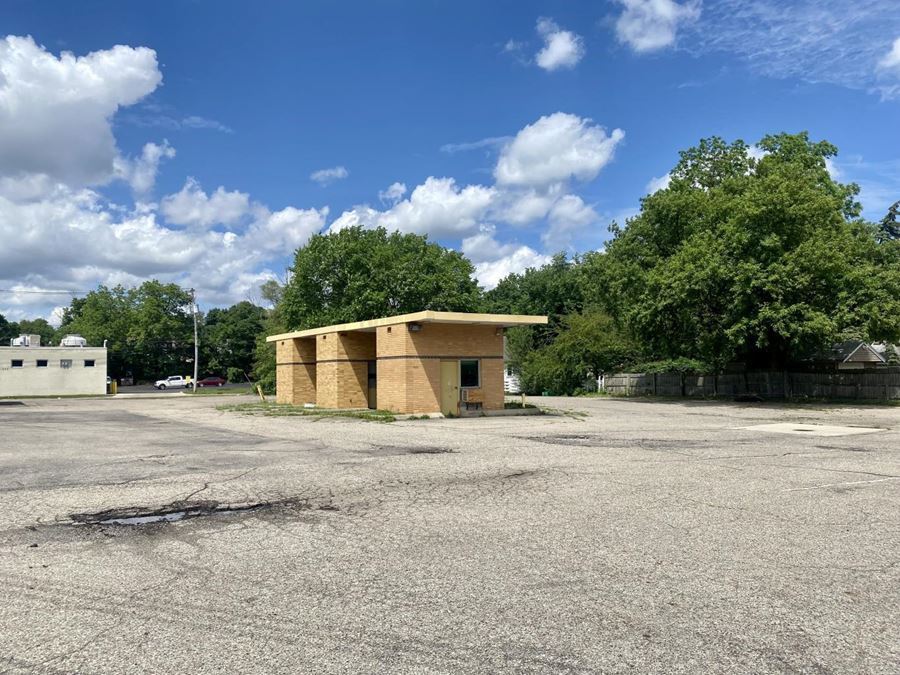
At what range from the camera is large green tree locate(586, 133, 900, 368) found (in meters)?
30.1

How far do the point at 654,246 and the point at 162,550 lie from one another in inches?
1453

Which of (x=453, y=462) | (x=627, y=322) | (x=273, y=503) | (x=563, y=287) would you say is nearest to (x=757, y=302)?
(x=627, y=322)

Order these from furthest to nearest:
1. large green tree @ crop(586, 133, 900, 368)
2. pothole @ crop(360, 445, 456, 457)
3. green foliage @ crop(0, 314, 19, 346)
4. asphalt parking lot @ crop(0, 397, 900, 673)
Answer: green foliage @ crop(0, 314, 19, 346) → large green tree @ crop(586, 133, 900, 368) → pothole @ crop(360, 445, 456, 457) → asphalt parking lot @ crop(0, 397, 900, 673)

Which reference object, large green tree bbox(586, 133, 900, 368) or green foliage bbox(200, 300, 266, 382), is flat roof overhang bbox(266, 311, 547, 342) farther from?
green foliage bbox(200, 300, 266, 382)

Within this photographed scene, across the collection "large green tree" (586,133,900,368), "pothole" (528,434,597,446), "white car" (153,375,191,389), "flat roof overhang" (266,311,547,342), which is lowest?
"pothole" (528,434,597,446)

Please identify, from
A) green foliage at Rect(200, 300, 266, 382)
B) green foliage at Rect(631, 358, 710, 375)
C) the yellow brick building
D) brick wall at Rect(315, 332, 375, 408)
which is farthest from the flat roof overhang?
green foliage at Rect(200, 300, 266, 382)

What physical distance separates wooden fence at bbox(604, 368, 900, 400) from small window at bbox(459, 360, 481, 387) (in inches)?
764

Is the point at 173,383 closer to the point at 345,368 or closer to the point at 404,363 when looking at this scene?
the point at 345,368

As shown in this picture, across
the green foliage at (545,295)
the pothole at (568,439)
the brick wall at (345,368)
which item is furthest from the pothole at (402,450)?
the green foliage at (545,295)

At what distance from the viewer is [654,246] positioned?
39.5m

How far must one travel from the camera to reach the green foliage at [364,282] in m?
50.6

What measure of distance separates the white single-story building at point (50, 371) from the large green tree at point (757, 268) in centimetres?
4421

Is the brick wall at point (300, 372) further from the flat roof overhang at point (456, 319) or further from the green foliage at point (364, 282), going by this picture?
the green foliage at point (364, 282)

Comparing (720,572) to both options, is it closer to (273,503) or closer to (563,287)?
(273,503)
